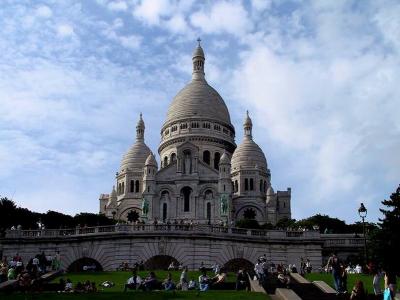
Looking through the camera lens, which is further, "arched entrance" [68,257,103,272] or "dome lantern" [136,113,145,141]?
"dome lantern" [136,113,145,141]

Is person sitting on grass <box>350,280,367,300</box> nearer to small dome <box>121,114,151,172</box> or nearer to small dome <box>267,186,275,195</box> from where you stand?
small dome <box>267,186,275,195</box>

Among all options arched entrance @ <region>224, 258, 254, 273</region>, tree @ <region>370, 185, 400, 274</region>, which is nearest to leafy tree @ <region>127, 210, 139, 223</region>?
arched entrance @ <region>224, 258, 254, 273</region>

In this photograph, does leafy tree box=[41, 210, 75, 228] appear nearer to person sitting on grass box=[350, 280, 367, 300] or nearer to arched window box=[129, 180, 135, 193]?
arched window box=[129, 180, 135, 193]

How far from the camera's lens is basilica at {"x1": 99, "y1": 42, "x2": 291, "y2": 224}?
9425 centimetres

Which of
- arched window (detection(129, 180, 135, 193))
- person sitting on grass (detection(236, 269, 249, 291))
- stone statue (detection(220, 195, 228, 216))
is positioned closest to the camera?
person sitting on grass (detection(236, 269, 249, 291))

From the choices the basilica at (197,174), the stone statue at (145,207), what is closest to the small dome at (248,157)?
the basilica at (197,174)

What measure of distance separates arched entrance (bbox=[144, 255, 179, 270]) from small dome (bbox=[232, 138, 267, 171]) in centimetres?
5829

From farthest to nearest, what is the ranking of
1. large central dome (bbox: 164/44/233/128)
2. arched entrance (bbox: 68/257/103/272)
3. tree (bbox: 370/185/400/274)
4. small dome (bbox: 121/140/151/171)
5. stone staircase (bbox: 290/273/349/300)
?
large central dome (bbox: 164/44/233/128) → small dome (bbox: 121/140/151/171) → arched entrance (bbox: 68/257/103/272) → tree (bbox: 370/185/400/274) → stone staircase (bbox: 290/273/349/300)

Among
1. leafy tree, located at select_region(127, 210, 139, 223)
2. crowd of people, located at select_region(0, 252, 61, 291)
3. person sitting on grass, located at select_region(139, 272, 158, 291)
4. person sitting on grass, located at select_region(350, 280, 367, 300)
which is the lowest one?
person sitting on grass, located at select_region(350, 280, 367, 300)

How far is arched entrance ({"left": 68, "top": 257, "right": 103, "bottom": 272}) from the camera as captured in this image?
146 ft

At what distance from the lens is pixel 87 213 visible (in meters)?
90.4

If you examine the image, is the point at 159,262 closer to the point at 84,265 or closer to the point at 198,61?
the point at 84,265

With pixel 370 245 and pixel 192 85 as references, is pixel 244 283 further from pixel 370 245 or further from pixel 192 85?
pixel 192 85

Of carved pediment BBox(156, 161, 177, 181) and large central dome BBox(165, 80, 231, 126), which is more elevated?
large central dome BBox(165, 80, 231, 126)
